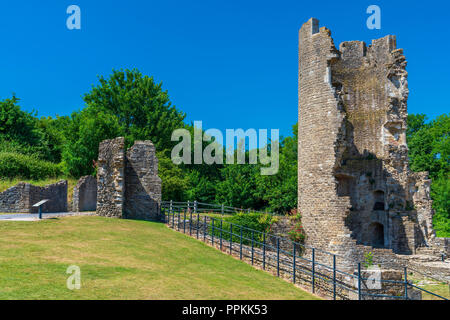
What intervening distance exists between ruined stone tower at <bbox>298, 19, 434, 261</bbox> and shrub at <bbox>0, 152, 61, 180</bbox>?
1965 centimetres

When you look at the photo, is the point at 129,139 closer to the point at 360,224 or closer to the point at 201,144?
the point at 201,144

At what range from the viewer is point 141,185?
19.5 meters

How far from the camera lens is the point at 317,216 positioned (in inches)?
907

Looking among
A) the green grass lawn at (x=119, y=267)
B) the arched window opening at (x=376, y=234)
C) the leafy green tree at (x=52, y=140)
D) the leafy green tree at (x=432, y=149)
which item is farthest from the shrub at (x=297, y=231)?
the leafy green tree at (x=52, y=140)

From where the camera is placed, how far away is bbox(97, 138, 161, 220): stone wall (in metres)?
18.3

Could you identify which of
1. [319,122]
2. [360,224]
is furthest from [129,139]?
[360,224]

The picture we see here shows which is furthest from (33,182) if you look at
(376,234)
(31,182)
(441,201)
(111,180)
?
(441,201)

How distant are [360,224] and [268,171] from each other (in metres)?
13.4

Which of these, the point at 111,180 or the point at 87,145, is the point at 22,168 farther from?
the point at 111,180

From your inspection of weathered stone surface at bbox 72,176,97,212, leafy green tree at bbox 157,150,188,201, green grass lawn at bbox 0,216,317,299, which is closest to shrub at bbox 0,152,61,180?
weathered stone surface at bbox 72,176,97,212

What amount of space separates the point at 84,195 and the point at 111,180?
5764 millimetres

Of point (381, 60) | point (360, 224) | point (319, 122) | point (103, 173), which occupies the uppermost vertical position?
point (381, 60)

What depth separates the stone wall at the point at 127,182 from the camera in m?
18.3
